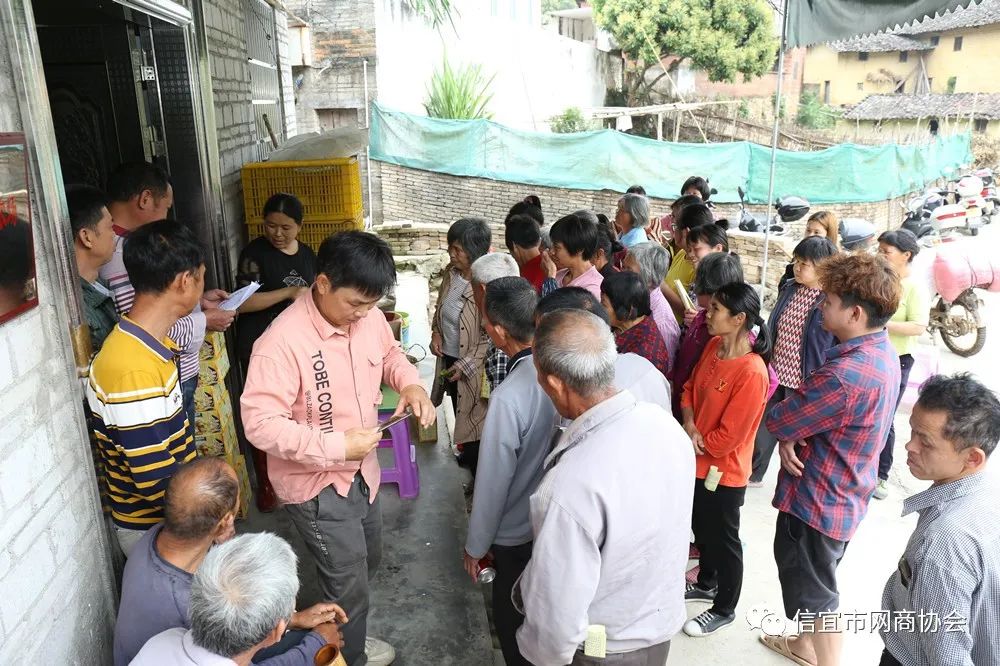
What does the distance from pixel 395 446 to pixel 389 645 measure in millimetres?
1254

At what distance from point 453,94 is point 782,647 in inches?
536

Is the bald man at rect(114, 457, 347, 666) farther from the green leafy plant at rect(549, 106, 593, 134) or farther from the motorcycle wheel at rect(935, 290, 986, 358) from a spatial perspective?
the green leafy plant at rect(549, 106, 593, 134)

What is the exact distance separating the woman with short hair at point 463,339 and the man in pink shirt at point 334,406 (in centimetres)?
81

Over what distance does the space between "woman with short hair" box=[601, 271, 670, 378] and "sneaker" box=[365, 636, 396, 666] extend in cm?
158

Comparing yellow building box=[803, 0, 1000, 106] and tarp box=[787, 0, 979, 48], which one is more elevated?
yellow building box=[803, 0, 1000, 106]

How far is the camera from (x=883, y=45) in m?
27.6

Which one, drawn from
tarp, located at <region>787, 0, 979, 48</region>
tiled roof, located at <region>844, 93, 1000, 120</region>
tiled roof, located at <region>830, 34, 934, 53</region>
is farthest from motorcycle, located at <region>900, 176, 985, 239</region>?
tiled roof, located at <region>830, 34, 934, 53</region>

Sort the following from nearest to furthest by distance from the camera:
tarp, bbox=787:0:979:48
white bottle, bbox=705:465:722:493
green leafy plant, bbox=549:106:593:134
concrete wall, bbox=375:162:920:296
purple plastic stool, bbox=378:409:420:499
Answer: white bottle, bbox=705:465:722:493
tarp, bbox=787:0:979:48
purple plastic stool, bbox=378:409:420:499
concrete wall, bbox=375:162:920:296
green leafy plant, bbox=549:106:593:134

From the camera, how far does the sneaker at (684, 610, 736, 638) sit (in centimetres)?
291

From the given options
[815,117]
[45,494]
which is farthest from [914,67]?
[45,494]

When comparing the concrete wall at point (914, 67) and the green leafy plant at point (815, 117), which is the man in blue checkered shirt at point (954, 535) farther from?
the concrete wall at point (914, 67)

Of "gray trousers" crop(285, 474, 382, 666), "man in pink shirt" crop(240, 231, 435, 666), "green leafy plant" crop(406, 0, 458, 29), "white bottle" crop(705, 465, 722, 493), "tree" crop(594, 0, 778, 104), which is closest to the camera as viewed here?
"man in pink shirt" crop(240, 231, 435, 666)

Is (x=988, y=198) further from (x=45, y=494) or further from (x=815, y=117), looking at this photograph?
(x=45, y=494)

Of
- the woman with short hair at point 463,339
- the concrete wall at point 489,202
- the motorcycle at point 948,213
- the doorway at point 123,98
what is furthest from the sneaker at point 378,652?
the concrete wall at point 489,202
